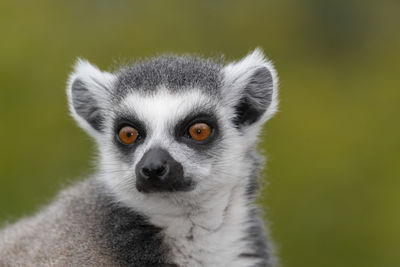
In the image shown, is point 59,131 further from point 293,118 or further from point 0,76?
point 293,118

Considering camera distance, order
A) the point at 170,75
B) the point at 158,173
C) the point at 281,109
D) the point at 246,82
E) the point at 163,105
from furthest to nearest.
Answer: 1. the point at 281,109
2. the point at 246,82
3. the point at 170,75
4. the point at 163,105
5. the point at 158,173

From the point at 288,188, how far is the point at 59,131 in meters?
3.30

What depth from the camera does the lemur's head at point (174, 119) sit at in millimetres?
4414

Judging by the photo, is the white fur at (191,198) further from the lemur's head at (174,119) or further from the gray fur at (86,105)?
the gray fur at (86,105)

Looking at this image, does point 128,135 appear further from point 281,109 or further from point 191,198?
point 281,109

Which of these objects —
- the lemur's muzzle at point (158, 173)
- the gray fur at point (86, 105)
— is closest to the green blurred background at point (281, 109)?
the gray fur at point (86, 105)

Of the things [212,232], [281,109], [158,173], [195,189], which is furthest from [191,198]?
[281,109]

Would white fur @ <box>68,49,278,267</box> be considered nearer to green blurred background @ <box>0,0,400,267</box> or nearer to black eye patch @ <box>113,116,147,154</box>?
black eye patch @ <box>113,116,147,154</box>

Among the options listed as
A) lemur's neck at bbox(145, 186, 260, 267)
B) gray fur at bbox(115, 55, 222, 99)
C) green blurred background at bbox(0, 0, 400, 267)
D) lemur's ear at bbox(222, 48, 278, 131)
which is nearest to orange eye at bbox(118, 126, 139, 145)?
gray fur at bbox(115, 55, 222, 99)

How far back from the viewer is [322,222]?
33.9ft

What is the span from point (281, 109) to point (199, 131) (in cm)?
636

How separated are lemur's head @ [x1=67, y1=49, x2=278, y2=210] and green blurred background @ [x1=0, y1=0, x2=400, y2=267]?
3851mm

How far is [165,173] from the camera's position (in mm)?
4242

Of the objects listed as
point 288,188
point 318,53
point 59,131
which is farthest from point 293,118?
point 59,131
